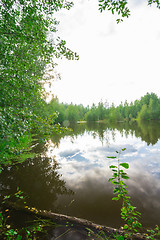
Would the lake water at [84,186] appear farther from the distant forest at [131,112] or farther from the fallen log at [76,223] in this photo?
the distant forest at [131,112]

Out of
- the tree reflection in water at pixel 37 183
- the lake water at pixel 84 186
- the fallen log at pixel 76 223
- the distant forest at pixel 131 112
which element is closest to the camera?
the fallen log at pixel 76 223

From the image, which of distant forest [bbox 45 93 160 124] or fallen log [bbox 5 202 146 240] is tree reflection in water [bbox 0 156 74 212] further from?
distant forest [bbox 45 93 160 124]

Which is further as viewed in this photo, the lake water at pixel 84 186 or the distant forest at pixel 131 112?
the distant forest at pixel 131 112

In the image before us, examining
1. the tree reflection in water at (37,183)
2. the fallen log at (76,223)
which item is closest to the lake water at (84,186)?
the tree reflection in water at (37,183)

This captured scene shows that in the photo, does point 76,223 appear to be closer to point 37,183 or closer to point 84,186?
point 84,186

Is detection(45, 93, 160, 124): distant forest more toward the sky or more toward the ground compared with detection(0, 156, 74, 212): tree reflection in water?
more toward the sky

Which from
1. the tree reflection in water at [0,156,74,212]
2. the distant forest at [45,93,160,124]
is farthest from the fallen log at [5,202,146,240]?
the distant forest at [45,93,160,124]

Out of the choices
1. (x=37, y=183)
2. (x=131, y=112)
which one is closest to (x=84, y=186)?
(x=37, y=183)

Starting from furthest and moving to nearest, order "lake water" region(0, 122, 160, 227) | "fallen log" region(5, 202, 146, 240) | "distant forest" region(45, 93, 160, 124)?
"distant forest" region(45, 93, 160, 124), "lake water" region(0, 122, 160, 227), "fallen log" region(5, 202, 146, 240)

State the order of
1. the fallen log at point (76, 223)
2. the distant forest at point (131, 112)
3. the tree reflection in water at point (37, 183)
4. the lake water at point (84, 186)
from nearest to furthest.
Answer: the fallen log at point (76, 223) → the lake water at point (84, 186) → the tree reflection in water at point (37, 183) → the distant forest at point (131, 112)

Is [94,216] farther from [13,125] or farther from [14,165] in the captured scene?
[14,165]

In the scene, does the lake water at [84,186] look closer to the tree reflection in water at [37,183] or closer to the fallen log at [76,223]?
the tree reflection in water at [37,183]

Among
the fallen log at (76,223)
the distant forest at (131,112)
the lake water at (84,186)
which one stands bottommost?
the lake water at (84,186)

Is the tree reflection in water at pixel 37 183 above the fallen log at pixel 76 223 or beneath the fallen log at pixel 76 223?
beneath
